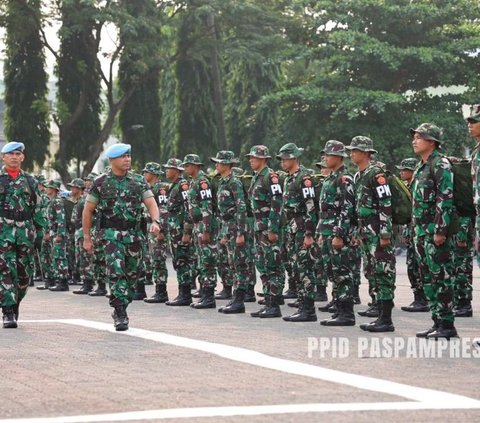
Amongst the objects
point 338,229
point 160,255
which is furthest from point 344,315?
point 160,255

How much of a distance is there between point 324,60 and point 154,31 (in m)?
5.47

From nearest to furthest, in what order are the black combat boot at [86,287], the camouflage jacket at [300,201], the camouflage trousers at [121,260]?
the camouflage trousers at [121,260], the camouflage jacket at [300,201], the black combat boot at [86,287]

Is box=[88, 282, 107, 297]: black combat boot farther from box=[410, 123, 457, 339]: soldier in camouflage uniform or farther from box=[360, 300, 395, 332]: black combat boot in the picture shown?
box=[410, 123, 457, 339]: soldier in camouflage uniform

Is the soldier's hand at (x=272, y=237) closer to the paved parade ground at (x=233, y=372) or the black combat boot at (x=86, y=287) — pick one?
the paved parade ground at (x=233, y=372)

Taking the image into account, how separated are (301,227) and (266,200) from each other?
31.3 inches

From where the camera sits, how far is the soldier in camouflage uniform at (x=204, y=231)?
53.0 ft

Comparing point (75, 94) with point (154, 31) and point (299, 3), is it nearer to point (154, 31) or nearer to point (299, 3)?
point (154, 31)

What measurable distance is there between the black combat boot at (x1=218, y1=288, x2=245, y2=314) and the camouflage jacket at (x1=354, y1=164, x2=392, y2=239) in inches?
125

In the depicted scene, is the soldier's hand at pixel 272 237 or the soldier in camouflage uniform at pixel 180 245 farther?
the soldier in camouflage uniform at pixel 180 245

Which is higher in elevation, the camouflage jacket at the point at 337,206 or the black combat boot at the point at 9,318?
the camouflage jacket at the point at 337,206

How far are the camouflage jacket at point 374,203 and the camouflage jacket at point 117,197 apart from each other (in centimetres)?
218

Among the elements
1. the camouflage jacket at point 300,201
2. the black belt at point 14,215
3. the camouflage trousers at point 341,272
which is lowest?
the camouflage trousers at point 341,272

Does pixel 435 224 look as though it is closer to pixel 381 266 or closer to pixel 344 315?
pixel 381 266

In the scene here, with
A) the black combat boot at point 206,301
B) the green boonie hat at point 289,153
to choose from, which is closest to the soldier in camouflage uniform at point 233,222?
the black combat boot at point 206,301
